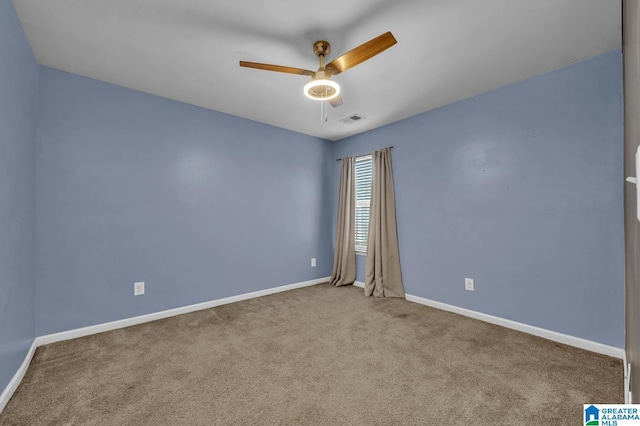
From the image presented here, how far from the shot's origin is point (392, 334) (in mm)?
2508

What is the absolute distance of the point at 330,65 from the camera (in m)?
1.89

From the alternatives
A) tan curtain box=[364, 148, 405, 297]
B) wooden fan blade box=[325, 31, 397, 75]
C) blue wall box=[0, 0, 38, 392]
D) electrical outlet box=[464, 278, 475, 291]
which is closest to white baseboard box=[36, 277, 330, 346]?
blue wall box=[0, 0, 38, 392]

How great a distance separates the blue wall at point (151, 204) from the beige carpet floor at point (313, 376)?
0.49m

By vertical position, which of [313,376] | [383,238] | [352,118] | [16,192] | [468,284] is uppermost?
[352,118]

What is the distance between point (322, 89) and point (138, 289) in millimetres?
2628

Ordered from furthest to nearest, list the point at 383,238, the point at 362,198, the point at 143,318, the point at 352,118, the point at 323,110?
1. the point at 362,198
2. the point at 383,238
3. the point at 352,118
4. the point at 323,110
5. the point at 143,318

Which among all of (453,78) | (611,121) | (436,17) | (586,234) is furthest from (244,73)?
(586,234)

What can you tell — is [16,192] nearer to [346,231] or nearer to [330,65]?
[330,65]

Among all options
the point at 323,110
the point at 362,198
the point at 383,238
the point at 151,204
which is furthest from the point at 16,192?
the point at 362,198

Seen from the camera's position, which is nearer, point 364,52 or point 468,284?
point 364,52

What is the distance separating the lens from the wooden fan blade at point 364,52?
1.58m

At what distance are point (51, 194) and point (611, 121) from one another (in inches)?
182

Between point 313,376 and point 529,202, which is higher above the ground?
point 529,202

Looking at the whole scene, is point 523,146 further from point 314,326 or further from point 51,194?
point 51,194
